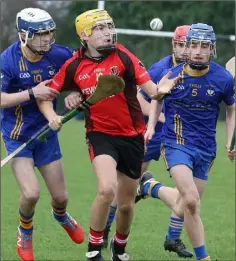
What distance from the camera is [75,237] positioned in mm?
7871

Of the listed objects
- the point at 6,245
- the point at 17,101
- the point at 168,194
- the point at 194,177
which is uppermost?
the point at 17,101

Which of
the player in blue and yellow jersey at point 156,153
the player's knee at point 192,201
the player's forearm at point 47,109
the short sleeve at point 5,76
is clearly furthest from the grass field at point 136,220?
the short sleeve at point 5,76

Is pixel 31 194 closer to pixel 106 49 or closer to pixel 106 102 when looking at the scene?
pixel 106 102

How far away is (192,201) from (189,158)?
41cm

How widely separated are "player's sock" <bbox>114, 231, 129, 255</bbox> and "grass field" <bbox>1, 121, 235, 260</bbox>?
38 centimetres

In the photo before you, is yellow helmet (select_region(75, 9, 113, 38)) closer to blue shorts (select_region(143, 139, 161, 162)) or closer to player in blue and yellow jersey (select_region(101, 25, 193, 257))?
player in blue and yellow jersey (select_region(101, 25, 193, 257))

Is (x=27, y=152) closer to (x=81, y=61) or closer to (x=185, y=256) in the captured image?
(x=81, y=61)

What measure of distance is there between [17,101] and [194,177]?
1540 millimetres

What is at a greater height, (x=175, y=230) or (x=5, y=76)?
(x=5, y=76)

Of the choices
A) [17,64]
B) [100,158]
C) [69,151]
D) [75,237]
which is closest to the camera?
[100,158]

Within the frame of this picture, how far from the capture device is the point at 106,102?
6801 millimetres

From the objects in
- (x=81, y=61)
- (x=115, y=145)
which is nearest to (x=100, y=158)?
(x=115, y=145)

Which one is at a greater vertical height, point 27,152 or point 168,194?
point 27,152

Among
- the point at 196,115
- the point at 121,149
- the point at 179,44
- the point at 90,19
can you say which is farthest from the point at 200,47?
the point at 179,44
